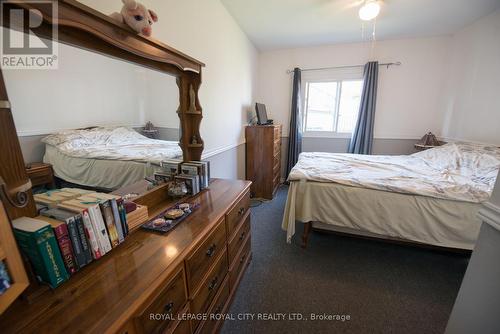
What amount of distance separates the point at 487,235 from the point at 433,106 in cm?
353

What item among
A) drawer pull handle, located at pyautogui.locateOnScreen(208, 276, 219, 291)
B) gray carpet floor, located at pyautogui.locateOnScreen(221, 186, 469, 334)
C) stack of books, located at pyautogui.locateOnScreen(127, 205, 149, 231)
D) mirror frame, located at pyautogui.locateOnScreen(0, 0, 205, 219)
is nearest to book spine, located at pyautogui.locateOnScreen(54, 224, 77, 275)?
mirror frame, located at pyautogui.locateOnScreen(0, 0, 205, 219)

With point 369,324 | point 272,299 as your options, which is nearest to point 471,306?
point 369,324

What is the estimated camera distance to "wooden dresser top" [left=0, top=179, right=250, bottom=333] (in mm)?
556

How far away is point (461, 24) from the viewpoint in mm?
2746

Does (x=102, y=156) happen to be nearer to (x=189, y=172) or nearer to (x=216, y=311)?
(x=189, y=172)

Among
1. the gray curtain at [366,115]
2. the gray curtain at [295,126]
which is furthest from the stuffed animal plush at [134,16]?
the gray curtain at [366,115]

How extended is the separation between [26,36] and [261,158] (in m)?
2.76

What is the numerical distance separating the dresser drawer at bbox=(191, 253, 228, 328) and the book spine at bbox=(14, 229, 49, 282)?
0.55 m

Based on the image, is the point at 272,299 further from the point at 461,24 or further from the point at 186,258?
the point at 461,24

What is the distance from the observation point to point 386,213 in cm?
178

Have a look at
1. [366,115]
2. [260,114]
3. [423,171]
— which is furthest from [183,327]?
[366,115]

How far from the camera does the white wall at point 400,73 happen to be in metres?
3.24

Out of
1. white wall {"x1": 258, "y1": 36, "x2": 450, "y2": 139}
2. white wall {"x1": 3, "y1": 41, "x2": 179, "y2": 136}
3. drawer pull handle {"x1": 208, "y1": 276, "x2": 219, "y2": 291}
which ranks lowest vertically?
drawer pull handle {"x1": 208, "y1": 276, "x2": 219, "y2": 291}

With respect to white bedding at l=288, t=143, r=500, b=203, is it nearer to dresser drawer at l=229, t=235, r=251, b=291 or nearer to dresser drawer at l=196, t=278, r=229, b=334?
dresser drawer at l=229, t=235, r=251, b=291
